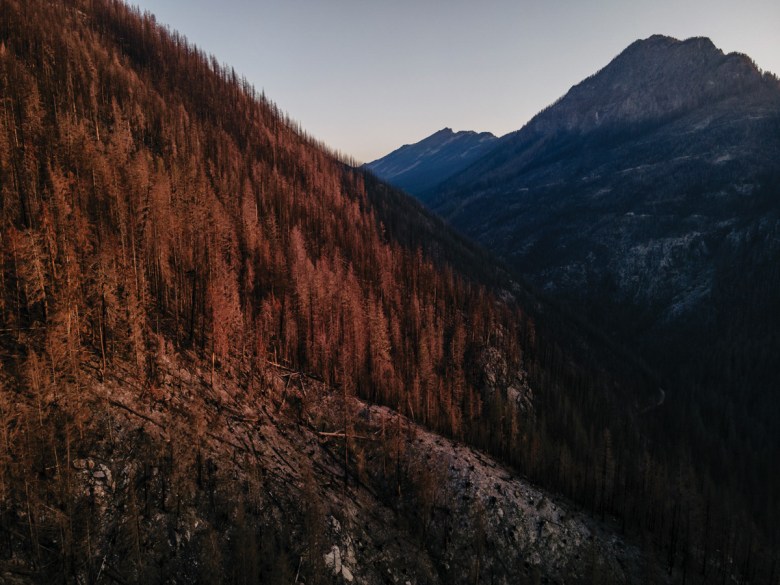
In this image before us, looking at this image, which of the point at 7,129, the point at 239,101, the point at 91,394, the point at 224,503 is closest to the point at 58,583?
the point at 224,503

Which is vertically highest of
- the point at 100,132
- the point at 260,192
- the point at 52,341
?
the point at 100,132

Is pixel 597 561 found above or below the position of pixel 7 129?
below

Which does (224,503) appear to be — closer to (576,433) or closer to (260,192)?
(576,433)

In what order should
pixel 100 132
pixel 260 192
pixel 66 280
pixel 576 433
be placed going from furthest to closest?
pixel 260 192 < pixel 576 433 < pixel 100 132 < pixel 66 280

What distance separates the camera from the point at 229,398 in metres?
51.7

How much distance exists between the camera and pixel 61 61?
111 meters

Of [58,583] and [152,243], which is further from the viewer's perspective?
[152,243]

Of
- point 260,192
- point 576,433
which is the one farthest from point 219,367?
point 576,433

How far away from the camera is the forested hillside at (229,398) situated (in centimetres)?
3344

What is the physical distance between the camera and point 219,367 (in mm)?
55906

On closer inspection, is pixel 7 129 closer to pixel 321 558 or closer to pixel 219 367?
pixel 219 367

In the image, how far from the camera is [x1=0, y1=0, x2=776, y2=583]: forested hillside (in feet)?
110

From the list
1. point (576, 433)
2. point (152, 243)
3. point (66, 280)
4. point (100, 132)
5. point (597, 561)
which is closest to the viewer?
point (66, 280)

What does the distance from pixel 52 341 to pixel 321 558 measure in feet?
107
